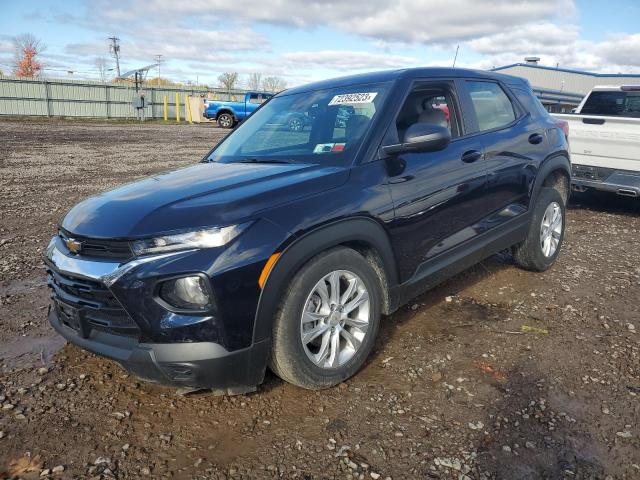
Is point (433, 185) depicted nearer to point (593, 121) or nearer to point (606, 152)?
point (606, 152)

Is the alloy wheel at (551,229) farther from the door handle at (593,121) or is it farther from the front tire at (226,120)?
the front tire at (226,120)

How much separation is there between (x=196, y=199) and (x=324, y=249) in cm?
73

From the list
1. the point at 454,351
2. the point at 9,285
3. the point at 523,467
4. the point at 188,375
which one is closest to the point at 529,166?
the point at 454,351

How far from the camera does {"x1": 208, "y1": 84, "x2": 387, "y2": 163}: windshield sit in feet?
10.8

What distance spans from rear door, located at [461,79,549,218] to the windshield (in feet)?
3.43

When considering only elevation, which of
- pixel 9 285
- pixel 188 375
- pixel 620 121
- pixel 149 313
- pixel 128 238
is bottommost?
pixel 9 285

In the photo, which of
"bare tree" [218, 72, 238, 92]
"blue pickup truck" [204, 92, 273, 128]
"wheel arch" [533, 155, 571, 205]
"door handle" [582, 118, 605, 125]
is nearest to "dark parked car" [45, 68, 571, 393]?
"wheel arch" [533, 155, 571, 205]

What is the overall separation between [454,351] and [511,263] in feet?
7.00

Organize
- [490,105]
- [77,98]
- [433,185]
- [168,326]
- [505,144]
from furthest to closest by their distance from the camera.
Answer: [77,98], [490,105], [505,144], [433,185], [168,326]

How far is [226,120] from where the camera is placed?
1082 inches

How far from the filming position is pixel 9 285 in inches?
175

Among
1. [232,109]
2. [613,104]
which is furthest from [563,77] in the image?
[613,104]

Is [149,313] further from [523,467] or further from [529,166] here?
[529,166]

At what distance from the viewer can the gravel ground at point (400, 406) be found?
2363 millimetres
